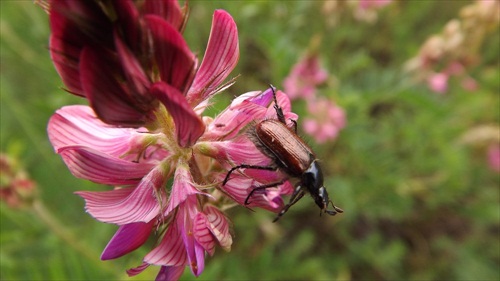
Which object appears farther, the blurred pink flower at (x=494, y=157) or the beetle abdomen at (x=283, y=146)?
the blurred pink flower at (x=494, y=157)

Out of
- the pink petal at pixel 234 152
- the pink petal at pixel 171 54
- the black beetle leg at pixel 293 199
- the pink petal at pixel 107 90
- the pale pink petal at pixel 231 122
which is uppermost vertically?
the pink petal at pixel 171 54

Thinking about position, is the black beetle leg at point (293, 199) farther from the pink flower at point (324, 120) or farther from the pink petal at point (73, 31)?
the pink flower at point (324, 120)

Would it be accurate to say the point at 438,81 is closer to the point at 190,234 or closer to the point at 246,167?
the point at 246,167

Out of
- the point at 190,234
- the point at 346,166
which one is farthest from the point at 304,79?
the point at 190,234

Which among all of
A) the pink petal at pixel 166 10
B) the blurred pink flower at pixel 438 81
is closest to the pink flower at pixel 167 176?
the pink petal at pixel 166 10

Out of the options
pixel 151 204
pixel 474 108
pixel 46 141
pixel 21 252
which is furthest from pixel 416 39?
pixel 151 204

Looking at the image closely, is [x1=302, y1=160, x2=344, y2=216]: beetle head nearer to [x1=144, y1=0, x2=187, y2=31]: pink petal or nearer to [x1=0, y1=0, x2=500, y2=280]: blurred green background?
[x1=144, y1=0, x2=187, y2=31]: pink petal

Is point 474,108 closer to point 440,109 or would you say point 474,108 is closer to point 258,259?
point 440,109
